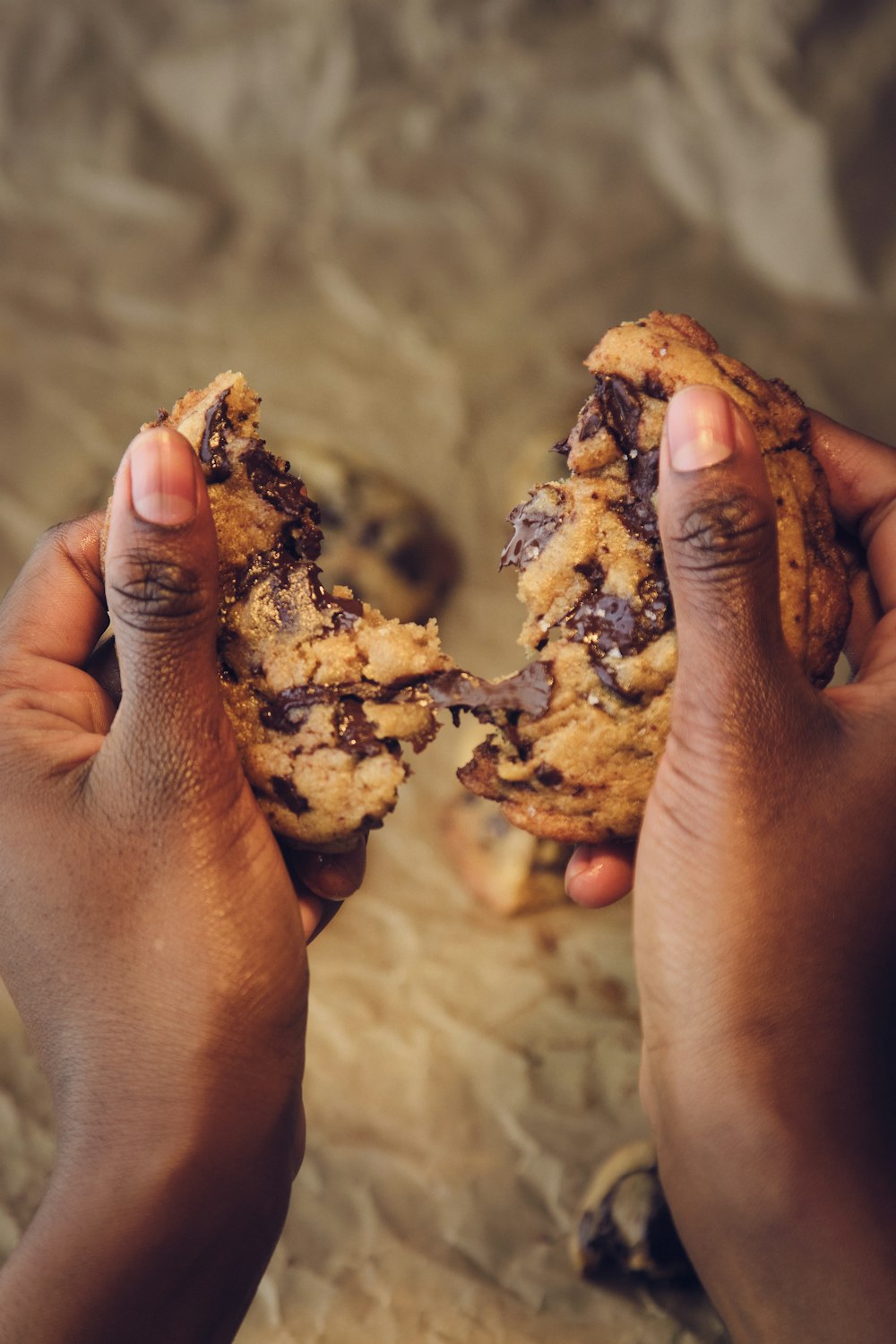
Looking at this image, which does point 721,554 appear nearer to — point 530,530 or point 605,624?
point 605,624

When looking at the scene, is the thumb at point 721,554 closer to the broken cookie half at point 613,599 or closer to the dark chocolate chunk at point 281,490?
the broken cookie half at point 613,599

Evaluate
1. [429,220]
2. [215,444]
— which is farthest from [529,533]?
[429,220]

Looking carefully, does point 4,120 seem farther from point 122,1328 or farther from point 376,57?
point 122,1328

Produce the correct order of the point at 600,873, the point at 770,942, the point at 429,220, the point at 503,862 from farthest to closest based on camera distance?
the point at 429,220 < the point at 503,862 < the point at 600,873 < the point at 770,942

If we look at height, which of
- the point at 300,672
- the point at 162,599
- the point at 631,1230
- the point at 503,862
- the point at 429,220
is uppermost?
the point at 429,220

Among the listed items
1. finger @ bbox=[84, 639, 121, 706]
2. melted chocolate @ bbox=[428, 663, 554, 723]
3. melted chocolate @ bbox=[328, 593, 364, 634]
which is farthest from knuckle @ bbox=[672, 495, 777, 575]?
finger @ bbox=[84, 639, 121, 706]

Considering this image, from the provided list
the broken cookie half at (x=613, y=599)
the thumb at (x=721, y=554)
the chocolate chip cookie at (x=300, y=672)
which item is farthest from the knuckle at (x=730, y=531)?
the chocolate chip cookie at (x=300, y=672)

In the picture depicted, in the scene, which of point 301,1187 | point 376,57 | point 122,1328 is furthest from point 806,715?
point 376,57
